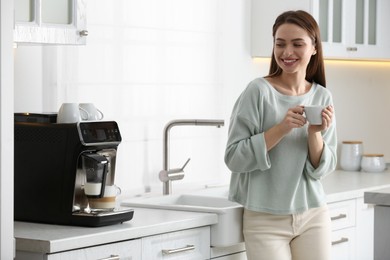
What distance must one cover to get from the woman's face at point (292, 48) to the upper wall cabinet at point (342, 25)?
4.26 feet

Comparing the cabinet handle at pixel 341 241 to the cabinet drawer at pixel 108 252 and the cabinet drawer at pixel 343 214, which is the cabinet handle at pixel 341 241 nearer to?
the cabinet drawer at pixel 343 214

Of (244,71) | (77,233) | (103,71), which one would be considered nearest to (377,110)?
(244,71)

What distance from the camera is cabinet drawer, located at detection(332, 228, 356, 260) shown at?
3.95 metres

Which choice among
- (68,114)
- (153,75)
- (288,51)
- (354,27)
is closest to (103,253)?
(68,114)

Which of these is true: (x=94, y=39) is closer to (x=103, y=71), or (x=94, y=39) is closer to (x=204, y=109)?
(x=103, y=71)

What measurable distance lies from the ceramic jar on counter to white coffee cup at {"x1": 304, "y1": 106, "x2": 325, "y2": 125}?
2.07 m

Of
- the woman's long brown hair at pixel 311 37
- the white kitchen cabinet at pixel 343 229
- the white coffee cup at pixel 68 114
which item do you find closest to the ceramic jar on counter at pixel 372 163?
the white kitchen cabinet at pixel 343 229

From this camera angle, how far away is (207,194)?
3.99 m

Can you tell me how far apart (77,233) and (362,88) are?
3.10 m

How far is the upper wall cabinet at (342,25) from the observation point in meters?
4.52

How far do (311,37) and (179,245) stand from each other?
87 cm

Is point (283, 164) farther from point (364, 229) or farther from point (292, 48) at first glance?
point (364, 229)

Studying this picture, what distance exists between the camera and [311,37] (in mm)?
3230

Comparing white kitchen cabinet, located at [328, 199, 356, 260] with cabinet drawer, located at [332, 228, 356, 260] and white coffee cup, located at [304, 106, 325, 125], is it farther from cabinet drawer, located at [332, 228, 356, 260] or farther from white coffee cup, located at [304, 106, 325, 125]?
white coffee cup, located at [304, 106, 325, 125]
